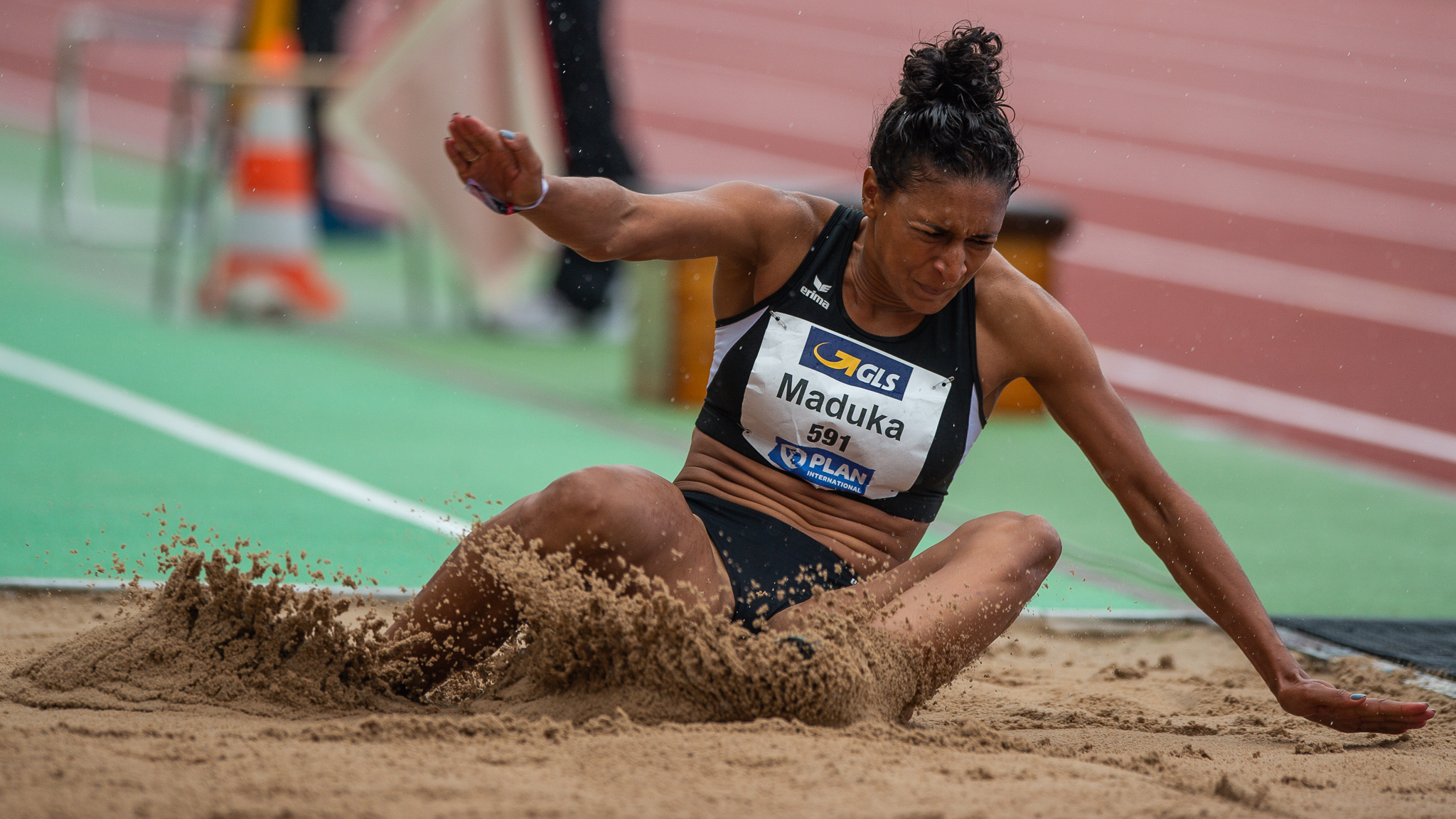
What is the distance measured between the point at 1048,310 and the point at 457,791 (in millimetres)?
1539

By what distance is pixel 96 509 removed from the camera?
15.8ft

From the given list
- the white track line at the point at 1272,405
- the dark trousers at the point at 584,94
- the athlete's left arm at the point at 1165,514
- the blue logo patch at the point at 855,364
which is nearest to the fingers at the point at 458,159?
the blue logo patch at the point at 855,364

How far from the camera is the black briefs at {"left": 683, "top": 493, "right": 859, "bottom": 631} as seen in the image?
3014mm

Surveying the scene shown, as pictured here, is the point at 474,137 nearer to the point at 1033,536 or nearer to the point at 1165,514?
the point at 1033,536

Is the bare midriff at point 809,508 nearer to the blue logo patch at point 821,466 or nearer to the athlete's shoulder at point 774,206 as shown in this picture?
the blue logo patch at point 821,466

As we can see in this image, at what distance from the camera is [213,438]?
5988mm

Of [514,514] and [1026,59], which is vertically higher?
[1026,59]

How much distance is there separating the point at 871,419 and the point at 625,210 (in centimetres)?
64

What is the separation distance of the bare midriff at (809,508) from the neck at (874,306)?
0.35m

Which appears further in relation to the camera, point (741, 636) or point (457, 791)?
point (741, 636)

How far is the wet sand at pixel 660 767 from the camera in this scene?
236 centimetres

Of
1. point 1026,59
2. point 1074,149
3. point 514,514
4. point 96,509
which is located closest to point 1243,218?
point 1074,149

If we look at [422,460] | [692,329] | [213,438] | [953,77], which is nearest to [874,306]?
[953,77]

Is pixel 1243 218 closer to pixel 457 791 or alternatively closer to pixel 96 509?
pixel 96 509
